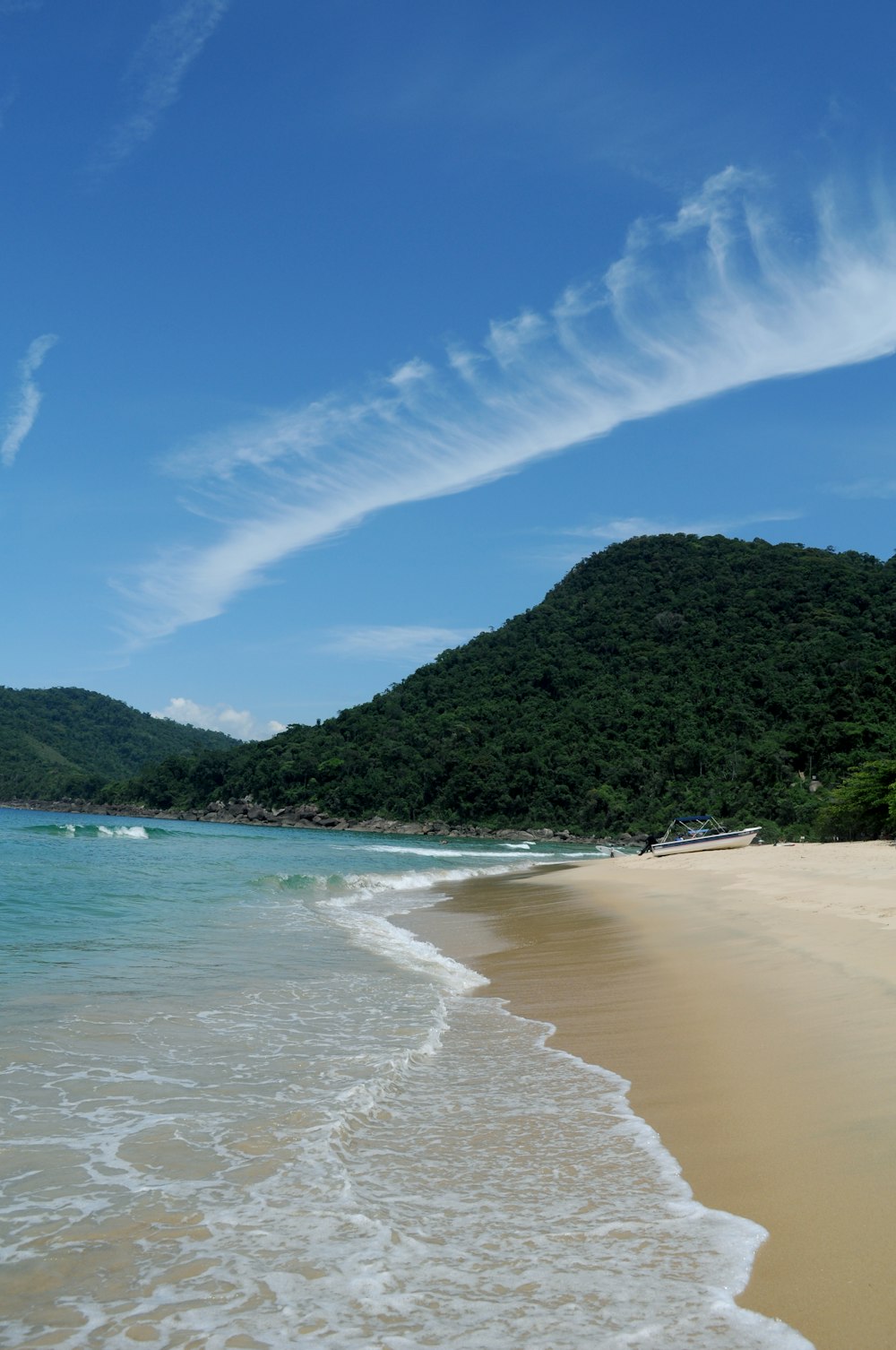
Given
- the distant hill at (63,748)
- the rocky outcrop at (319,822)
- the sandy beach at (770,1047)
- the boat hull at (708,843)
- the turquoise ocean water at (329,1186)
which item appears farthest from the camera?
the distant hill at (63,748)

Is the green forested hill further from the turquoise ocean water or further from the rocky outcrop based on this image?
the turquoise ocean water

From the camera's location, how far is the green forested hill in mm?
89500

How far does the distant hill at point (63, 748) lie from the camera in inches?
5842

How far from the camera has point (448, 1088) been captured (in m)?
6.04

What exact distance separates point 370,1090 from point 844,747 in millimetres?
84039

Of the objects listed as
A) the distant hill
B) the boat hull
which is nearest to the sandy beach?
the boat hull

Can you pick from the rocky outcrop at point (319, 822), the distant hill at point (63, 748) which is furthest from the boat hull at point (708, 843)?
the distant hill at point (63, 748)

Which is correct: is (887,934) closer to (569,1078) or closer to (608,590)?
(569,1078)

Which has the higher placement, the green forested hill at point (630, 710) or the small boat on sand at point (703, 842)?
the green forested hill at point (630, 710)

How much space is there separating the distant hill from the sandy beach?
142 meters

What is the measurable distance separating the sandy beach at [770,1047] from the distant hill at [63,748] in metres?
142

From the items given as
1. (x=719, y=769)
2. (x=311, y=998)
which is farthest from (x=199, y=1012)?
(x=719, y=769)

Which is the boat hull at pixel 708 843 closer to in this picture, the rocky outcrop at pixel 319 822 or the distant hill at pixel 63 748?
the rocky outcrop at pixel 319 822

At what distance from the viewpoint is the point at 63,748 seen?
17462cm
